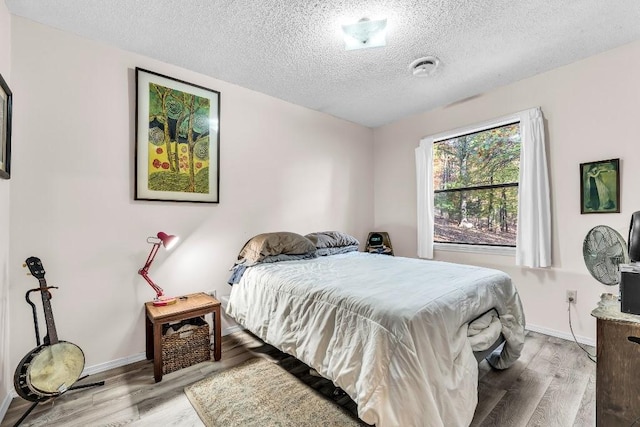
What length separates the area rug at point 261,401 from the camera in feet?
5.04

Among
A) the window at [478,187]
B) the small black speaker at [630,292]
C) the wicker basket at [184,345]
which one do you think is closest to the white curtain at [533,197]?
the window at [478,187]

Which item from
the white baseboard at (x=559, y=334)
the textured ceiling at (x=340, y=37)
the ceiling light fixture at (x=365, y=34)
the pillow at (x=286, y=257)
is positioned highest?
the textured ceiling at (x=340, y=37)

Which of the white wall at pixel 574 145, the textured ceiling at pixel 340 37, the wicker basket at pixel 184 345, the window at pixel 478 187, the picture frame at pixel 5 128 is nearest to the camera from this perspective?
the picture frame at pixel 5 128

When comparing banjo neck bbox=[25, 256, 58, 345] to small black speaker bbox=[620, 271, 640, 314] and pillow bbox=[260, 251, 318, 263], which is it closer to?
pillow bbox=[260, 251, 318, 263]

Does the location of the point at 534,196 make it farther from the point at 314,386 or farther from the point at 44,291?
the point at 44,291

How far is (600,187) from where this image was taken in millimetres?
2352

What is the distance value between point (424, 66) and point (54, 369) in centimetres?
338

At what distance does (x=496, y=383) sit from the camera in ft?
6.11

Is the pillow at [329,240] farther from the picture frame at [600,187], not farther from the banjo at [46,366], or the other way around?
the picture frame at [600,187]

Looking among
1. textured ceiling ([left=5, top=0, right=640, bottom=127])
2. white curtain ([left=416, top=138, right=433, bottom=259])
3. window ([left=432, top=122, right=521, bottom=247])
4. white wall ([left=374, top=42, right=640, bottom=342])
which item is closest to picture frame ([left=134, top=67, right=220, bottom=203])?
textured ceiling ([left=5, top=0, right=640, bottom=127])

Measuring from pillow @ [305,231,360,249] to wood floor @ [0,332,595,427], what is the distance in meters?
1.19

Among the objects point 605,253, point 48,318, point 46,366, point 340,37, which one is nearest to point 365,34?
point 340,37

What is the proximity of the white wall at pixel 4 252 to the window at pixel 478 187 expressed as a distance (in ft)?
12.6

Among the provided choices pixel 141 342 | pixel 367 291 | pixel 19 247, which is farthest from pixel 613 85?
pixel 19 247
